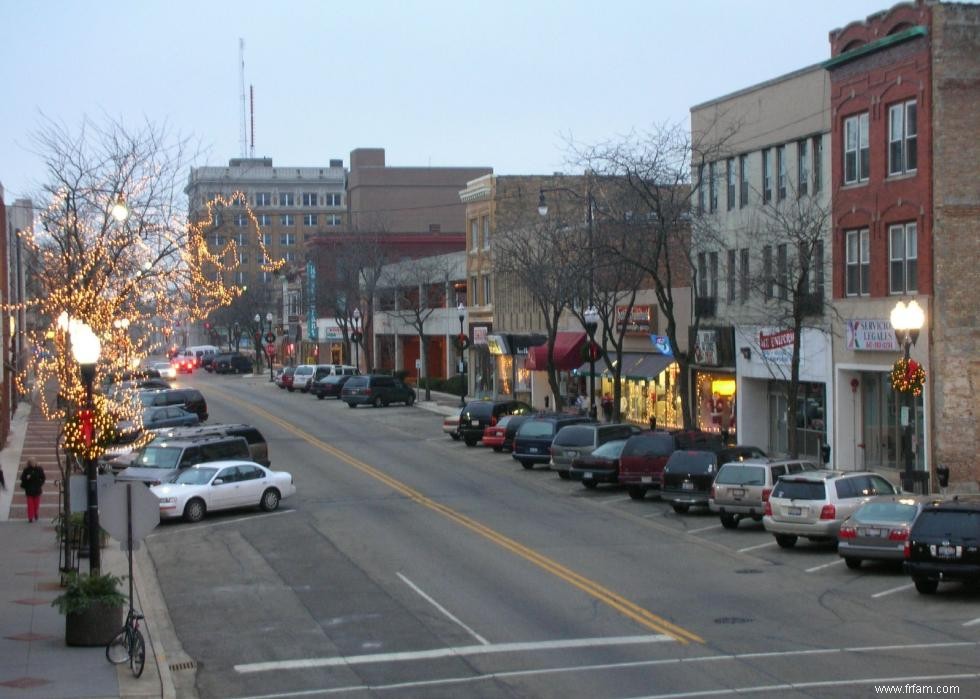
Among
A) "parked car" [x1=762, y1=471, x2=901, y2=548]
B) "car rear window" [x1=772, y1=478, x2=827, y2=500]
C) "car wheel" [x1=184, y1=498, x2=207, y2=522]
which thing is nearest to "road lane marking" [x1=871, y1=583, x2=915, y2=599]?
"parked car" [x1=762, y1=471, x2=901, y2=548]

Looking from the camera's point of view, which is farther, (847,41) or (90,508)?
(847,41)

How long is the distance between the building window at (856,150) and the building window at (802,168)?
213 cm

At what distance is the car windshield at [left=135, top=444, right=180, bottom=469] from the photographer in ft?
107

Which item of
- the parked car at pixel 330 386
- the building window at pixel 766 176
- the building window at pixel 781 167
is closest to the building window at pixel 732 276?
the building window at pixel 766 176

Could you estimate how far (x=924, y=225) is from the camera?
33.2 m

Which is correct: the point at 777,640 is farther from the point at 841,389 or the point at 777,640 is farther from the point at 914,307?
the point at 841,389

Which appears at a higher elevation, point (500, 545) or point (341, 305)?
point (341, 305)

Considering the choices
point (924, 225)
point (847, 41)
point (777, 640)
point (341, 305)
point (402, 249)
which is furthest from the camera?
point (402, 249)

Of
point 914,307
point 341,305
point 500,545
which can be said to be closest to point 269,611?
point 500,545

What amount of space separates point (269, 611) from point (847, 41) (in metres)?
24.5

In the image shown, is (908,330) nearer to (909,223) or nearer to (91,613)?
(909,223)

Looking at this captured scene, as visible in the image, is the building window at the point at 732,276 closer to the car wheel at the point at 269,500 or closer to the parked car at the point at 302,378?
the car wheel at the point at 269,500

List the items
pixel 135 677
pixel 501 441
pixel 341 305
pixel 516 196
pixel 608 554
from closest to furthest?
pixel 135 677
pixel 608 554
pixel 501 441
pixel 516 196
pixel 341 305

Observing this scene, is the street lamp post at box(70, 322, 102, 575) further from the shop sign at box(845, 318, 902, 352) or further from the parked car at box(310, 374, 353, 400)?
the parked car at box(310, 374, 353, 400)
